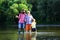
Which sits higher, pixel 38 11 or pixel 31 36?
pixel 31 36

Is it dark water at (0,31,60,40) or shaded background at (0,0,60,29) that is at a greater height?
dark water at (0,31,60,40)

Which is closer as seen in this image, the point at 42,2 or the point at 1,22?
the point at 42,2

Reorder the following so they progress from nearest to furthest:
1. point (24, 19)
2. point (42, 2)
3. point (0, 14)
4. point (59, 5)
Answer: point (24, 19), point (59, 5), point (42, 2), point (0, 14)

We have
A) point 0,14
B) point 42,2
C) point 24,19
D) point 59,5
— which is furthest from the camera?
point 0,14

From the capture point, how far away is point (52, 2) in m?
61.9

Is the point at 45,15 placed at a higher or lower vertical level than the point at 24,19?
lower

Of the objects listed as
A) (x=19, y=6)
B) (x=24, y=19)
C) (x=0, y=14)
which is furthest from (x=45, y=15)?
(x=24, y=19)

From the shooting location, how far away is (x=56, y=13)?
61375 millimetres

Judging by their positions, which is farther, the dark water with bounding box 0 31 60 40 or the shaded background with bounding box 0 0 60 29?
the shaded background with bounding box 0 0 60 29

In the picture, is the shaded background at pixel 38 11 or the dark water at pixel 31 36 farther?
the shaded background at pixel 38 11

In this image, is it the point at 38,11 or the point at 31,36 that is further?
the point at 38,11

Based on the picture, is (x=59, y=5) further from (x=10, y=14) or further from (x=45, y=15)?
(x=10, y=14)

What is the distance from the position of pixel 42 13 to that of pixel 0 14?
12.6m

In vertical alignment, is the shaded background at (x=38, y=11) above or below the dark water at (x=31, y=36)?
below
